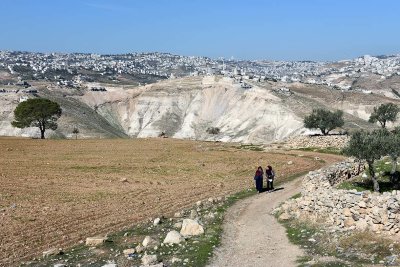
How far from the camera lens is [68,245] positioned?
2334 centimetres

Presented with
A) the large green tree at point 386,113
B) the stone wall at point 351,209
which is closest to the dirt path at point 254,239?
the stone wall at point 351,209

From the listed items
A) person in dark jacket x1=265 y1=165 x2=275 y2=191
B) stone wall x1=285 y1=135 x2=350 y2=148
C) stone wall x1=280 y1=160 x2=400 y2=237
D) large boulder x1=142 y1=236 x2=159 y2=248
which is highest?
stone wall x1=280 y1=160 x2=400 y2=237

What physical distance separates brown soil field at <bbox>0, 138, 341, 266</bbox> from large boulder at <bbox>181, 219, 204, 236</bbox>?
13.2 feet

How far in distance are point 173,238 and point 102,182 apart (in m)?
21.2

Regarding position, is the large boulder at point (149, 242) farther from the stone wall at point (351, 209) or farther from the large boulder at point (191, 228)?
the stone wall at point (351, 209)

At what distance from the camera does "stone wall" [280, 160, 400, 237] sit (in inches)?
804

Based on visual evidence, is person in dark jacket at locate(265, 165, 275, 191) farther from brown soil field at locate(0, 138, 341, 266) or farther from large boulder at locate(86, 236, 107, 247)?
large boulder at locate(86, 236, 107, 247)

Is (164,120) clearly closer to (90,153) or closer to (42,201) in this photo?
(90,153)

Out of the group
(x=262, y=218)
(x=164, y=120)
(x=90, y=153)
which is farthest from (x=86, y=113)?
(x=262, y=218)

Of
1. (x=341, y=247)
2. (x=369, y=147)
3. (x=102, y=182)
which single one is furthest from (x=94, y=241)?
(x=102, y=182)

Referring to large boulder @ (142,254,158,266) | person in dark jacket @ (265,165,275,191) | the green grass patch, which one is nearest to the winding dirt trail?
the green grass patch

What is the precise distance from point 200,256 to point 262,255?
2.45 meters

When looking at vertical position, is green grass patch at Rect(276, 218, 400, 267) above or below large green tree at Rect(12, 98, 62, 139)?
above

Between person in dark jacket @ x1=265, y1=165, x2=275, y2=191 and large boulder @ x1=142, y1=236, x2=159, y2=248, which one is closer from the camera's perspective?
large boulder @ x1=142, y1=236, x2=159, y2=248
